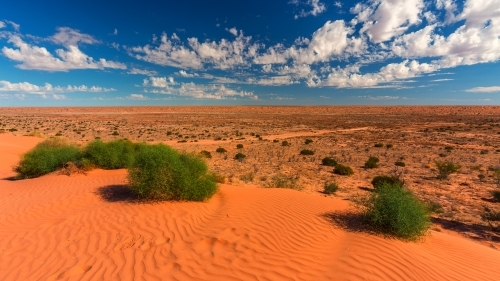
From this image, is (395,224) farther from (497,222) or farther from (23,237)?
(23,237)

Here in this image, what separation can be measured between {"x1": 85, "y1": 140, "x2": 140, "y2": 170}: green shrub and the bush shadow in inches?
484

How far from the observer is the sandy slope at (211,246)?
4.89m

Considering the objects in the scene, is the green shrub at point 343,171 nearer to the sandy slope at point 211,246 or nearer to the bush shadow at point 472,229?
the bush shadow at point 472,229

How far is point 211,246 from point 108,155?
30.7 feet

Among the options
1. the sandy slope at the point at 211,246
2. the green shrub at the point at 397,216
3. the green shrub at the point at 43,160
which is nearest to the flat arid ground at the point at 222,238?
the sandy slope at the point at 211,246

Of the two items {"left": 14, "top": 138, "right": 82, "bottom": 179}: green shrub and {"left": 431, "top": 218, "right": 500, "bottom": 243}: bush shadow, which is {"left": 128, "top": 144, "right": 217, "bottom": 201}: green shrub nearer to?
{"left": 14, "top": 138, "right": 82, "bottom": 179}: green shrub

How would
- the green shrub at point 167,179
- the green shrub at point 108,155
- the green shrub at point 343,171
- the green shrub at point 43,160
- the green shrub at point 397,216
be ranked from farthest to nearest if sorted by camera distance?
the green shrub at point 343,171, the green shrub at point 108,155, the green shrub at point 43,160, the green shrub at point 167,179, the green shrub at point 397,216

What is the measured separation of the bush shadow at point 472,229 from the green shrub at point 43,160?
15.0 metres

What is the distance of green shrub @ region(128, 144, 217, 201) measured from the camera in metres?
8.12

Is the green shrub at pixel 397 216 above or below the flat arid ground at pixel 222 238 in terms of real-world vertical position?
above

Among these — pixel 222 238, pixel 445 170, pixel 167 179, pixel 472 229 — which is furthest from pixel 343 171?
pixel 222 238

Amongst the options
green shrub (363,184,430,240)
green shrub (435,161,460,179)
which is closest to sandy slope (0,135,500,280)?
green shrub (363,184,430,240)

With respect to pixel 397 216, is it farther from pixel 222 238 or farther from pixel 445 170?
pixel 445 170

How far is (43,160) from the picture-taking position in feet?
40.2
